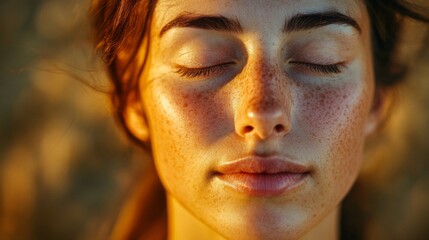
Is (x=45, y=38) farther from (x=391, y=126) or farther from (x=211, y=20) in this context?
(x=391, y=126)

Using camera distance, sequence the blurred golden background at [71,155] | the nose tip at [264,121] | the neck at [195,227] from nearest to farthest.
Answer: the nose tip at [264,121], the neck at [195,227], the blurred golden background at [71,155]

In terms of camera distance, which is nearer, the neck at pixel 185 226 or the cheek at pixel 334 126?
the cheek at pixel 334 126

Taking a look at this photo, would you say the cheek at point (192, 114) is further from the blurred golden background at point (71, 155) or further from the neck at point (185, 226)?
the blurred golden background at point (71, 155)

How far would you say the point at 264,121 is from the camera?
110cm

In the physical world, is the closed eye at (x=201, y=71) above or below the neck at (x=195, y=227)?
above

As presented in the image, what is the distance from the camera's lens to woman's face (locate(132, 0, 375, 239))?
1.13 meters

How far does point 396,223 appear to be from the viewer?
1.70 m

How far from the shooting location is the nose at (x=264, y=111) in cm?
110

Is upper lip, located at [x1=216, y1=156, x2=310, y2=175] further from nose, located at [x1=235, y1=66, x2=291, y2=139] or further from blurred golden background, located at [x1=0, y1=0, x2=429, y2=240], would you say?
blurred golden background, located at [x1=0, y1=0, x2=429, y2=240]

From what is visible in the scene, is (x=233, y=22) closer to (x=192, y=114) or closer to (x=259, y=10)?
(x=259, y=10)

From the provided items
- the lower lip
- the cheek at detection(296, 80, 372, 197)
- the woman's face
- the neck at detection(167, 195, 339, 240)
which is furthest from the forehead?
the neck at detection(167, 195, 339, 240)

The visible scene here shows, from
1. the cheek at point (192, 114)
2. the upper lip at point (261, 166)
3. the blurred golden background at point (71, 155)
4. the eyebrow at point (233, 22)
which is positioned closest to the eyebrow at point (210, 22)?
the eyebrow at point (233, 22)

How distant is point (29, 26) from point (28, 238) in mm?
519

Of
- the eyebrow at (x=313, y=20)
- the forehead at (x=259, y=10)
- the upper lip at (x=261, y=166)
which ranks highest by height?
the forehead at (x=259, y=10)
